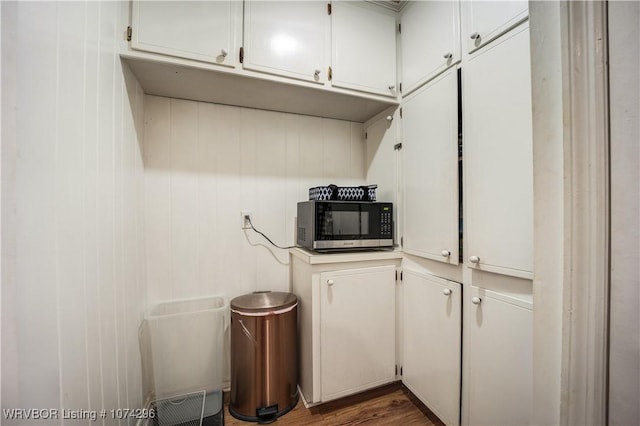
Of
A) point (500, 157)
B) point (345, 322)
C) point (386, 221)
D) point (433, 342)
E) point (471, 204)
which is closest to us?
point (500, 157)

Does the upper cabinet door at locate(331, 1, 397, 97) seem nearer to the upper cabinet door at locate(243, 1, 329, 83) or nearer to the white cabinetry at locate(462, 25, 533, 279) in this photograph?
the upper cabinet door at locate(243, 1, 329, 83)

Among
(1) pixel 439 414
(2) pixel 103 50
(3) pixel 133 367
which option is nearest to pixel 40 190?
(2) pixel 103 50

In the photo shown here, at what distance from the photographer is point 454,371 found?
1226mm

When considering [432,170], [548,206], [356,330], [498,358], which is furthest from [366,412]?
[548,206]

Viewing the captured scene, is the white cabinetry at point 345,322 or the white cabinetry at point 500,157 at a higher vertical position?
the white cabinetry at point 500,157

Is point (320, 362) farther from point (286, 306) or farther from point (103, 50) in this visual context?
point (103, 50)

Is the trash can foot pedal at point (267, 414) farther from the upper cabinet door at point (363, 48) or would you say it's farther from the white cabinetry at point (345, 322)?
the upper cabinet door at point (363, 48)

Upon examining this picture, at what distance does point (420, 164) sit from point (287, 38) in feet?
3.28

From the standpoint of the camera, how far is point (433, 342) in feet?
4.40

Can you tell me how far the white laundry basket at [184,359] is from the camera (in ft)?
4.46

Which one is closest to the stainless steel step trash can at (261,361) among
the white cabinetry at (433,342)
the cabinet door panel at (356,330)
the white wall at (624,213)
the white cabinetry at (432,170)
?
the cabinet door panel at (356,330)

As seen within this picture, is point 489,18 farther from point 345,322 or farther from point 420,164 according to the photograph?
point 345,322

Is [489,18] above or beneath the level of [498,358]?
above

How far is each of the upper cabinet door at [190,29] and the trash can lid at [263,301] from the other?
4.16 ft
